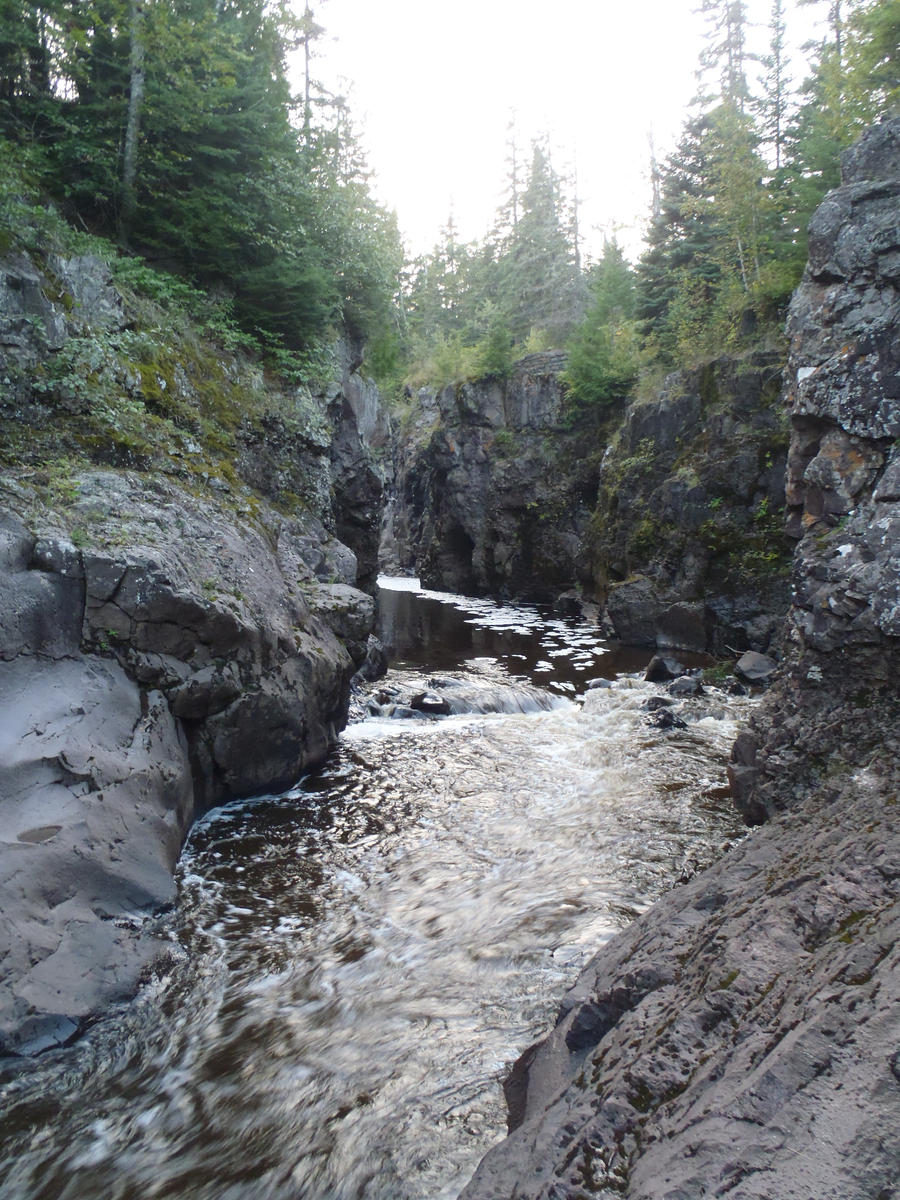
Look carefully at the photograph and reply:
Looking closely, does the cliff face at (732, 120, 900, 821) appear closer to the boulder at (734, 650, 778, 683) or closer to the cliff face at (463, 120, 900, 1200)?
the cliff face at (463, 120, 900, 1200)

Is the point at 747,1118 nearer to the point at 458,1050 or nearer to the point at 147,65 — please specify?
the point at 458,1050

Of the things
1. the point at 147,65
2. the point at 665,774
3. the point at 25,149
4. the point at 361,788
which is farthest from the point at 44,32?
the point at 665,774

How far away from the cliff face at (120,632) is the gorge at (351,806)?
30mm

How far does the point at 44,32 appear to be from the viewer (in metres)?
11.1

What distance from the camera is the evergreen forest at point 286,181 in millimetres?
11117

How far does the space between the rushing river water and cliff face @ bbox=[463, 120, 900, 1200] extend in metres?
0.77

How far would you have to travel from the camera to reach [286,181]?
1377 centimetres

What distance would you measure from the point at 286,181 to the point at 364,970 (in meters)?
14.5

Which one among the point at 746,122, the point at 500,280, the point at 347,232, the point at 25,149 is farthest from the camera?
the point at 500,280

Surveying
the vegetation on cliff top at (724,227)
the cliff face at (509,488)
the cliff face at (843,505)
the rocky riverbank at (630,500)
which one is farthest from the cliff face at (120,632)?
the cliff face at (509,488)

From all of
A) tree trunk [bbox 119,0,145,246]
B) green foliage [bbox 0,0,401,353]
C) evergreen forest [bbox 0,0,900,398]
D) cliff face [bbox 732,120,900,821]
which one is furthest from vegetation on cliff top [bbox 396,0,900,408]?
tree trunk [bbox 119,0,145,246]

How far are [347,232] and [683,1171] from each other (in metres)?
17.6

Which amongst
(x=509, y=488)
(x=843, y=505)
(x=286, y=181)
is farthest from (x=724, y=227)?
(x=843, y=505)

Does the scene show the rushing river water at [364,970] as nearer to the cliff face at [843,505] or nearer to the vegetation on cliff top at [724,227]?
the cliff face at [843,505]
